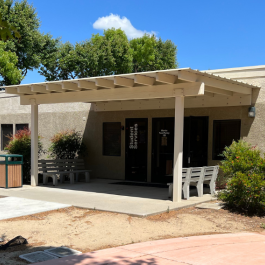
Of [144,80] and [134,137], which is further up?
[144,80]

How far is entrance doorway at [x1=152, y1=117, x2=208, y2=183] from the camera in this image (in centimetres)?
1116

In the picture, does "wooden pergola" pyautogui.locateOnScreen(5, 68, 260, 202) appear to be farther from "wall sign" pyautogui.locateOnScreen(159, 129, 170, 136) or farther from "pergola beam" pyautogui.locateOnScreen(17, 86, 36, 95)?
"wall sign" pyautogui.locateOnScreen(159, 129, 170, 136)

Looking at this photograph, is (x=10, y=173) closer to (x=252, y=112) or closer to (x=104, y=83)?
(x=104, y=83)

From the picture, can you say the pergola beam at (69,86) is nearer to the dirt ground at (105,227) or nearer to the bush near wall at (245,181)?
the dirt ground at (105,227)

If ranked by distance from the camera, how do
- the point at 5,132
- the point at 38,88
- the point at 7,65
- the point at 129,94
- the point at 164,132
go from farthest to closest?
the point at 7,65 < the point at 5,132 < the point at 164,132 < the point at 38,88 < the point at 129,94

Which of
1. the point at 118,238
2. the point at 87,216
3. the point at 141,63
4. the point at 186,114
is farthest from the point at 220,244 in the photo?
the point at 141,63

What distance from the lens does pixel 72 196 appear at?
9.66 meters

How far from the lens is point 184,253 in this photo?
5.18m

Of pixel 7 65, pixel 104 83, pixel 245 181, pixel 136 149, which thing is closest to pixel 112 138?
pixel 136 149

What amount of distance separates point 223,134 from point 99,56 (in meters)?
23.3

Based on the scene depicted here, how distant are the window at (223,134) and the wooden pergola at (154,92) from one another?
2.07ft

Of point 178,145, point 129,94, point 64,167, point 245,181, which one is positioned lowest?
point 64,167

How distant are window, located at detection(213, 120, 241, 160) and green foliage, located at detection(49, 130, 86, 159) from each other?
509 cm

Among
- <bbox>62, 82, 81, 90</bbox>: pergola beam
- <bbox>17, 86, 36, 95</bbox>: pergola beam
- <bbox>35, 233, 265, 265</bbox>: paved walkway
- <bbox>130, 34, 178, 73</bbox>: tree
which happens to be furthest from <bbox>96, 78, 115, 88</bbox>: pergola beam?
<bbox>130, 34, 178, 73</bbox>: tree
